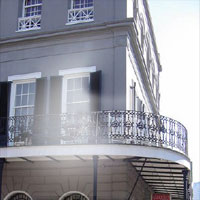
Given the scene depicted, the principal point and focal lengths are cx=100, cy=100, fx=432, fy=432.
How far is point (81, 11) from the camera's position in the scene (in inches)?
597

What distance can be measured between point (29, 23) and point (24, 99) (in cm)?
296

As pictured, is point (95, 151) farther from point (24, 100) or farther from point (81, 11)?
point (81, 11)

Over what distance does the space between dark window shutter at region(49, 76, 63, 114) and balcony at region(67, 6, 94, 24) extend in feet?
7.36

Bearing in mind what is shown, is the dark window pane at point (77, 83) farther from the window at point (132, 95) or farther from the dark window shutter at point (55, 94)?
the window at point (132, 95)

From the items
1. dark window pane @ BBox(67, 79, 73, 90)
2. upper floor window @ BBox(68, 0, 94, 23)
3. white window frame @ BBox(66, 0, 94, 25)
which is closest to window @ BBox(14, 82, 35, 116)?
dark window pane @ BBox(67, 79, 73, 90)

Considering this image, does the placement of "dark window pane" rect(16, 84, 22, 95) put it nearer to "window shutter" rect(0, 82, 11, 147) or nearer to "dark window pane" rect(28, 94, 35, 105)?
"window shutter" rect(0, 82, 11, 147)

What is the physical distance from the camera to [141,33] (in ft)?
59.4

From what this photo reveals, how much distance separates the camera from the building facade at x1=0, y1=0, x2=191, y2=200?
40.1ft

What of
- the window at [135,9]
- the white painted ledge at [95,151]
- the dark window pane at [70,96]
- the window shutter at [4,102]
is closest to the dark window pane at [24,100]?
the window shutter at [4,102]

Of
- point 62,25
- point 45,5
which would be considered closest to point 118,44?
point 62,25

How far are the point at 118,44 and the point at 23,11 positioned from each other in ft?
14.4

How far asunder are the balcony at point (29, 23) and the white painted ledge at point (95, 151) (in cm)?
539

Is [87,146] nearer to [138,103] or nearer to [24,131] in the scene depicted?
→ [24,131]

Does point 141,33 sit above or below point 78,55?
above
